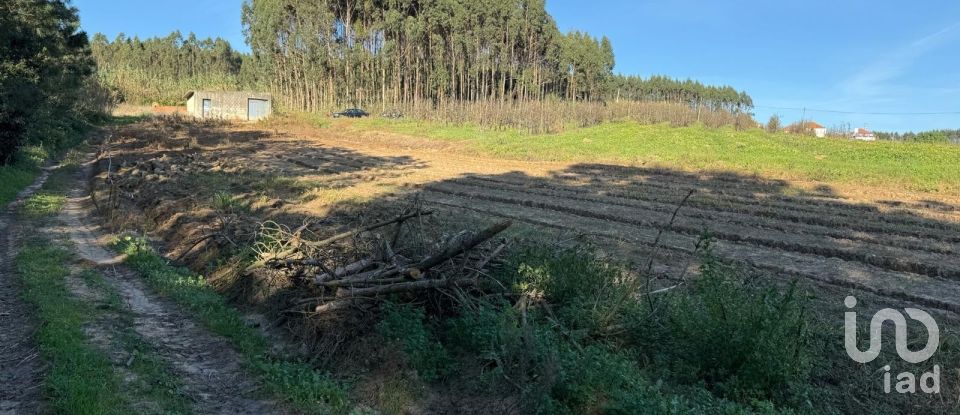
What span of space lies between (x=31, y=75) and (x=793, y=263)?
23.4 meters

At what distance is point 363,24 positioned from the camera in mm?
56844

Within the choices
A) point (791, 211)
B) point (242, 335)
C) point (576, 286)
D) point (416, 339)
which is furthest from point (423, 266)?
point (791, 211)

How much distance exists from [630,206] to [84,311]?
11181 millimetres

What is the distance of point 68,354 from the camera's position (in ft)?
16.8

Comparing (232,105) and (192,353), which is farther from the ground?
(232,105)

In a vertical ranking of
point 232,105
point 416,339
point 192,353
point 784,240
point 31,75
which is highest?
point 232,105

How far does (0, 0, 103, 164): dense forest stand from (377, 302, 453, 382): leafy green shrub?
1953 centimetres

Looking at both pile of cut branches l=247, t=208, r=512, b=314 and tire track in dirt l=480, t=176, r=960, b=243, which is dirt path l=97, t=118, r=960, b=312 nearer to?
tire track in dirt l=480, t=176, r=960, b=243

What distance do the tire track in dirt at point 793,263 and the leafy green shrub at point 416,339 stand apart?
17.6 ft

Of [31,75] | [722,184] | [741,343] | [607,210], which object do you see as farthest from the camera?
[31,75]

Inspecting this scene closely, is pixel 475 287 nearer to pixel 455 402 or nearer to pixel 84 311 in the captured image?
pixel 455 402

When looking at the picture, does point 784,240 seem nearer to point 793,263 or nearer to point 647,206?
point 793,263

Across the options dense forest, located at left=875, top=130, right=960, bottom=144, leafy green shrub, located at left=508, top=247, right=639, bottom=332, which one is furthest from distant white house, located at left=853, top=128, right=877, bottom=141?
leafy green shrub, located at left=508, top=247, right=639, bottom=332

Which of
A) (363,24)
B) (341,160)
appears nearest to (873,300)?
(341,160)
